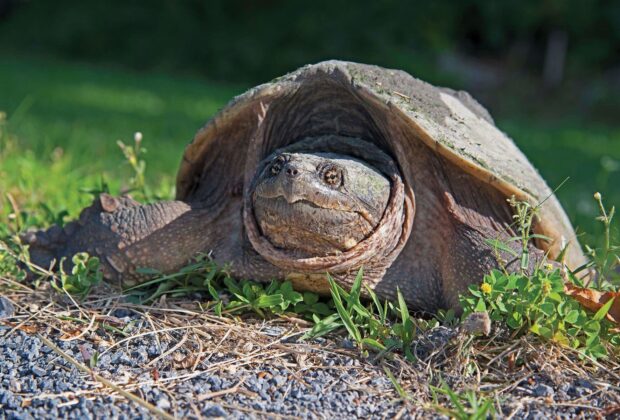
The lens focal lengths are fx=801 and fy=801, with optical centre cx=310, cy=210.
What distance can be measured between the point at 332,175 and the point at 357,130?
1.44ft

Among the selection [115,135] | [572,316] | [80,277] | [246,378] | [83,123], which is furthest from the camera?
[83,123]

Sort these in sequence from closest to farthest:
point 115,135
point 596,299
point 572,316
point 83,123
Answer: point 572,316, point 596,299, point 115,135, point 83,123

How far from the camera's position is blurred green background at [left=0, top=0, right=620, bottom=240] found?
8516 mm

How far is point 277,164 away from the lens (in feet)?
8.22

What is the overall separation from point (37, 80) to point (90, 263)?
9.29m

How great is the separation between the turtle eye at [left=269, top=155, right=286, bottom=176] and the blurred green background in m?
3.76

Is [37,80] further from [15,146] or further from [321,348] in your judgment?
[321,348]

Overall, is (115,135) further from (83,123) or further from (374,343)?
(374,343)

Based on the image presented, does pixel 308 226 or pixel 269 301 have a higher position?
pixel 308 226

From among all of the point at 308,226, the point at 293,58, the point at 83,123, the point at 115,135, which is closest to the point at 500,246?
the point at 308,226

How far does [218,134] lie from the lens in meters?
2.96

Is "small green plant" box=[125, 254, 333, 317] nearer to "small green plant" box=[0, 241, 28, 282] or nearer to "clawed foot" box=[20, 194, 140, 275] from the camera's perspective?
"clawed foot" box=[20, 194, 140, 275]

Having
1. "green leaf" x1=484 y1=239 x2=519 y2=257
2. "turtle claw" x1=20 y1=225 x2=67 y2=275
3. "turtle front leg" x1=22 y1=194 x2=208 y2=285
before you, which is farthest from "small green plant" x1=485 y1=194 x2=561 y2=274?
"turtle claw" x1=20 y1=225 x2=67 y2=275

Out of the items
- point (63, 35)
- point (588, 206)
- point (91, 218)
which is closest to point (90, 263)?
point (91, 218)
